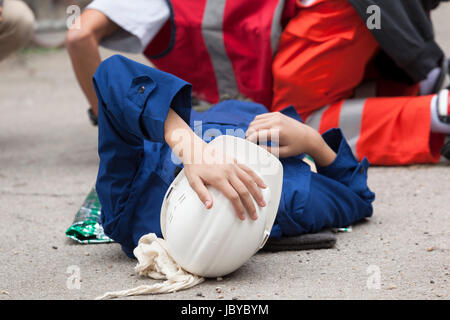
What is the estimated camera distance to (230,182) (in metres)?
1.13

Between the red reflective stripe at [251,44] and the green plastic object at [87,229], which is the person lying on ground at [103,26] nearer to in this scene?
the red reflective stripe at [251,44]

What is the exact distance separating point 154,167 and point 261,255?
289 millimetres

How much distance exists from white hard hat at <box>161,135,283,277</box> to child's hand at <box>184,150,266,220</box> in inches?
0.7

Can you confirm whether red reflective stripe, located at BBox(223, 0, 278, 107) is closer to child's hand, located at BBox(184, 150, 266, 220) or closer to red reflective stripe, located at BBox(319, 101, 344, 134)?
red reflective stripe, located at BBox(319, 101, 344, 134)

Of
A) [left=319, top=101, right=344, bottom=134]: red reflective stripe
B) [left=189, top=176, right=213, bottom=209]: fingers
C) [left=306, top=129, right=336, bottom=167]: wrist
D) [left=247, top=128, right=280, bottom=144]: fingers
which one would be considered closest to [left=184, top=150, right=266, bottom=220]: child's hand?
[left=189, top=176, right=213, bottom=209]: fingers

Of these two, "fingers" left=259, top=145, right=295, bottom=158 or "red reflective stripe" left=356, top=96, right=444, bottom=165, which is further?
"red reflective stripe" left=356, top=96, right=444, bottom=165

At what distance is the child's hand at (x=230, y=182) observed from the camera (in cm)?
113

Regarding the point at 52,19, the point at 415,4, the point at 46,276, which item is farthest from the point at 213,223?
the point at 52,19

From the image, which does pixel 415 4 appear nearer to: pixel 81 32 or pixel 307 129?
pixel 307 129

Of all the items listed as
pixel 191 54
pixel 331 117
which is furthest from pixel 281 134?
pixel 191 54

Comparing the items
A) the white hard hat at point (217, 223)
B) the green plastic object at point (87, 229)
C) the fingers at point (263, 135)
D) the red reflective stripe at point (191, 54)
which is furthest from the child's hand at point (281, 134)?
the red reflective stripe at point (191, 54)

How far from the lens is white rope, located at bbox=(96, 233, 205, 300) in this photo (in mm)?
1186

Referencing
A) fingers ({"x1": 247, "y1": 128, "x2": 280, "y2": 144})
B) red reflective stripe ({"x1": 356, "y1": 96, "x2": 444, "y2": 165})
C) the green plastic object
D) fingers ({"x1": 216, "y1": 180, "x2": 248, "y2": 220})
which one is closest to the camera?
fingers ({"x1": 216, "y1": 180, "x2": 248, "y2": 220})
